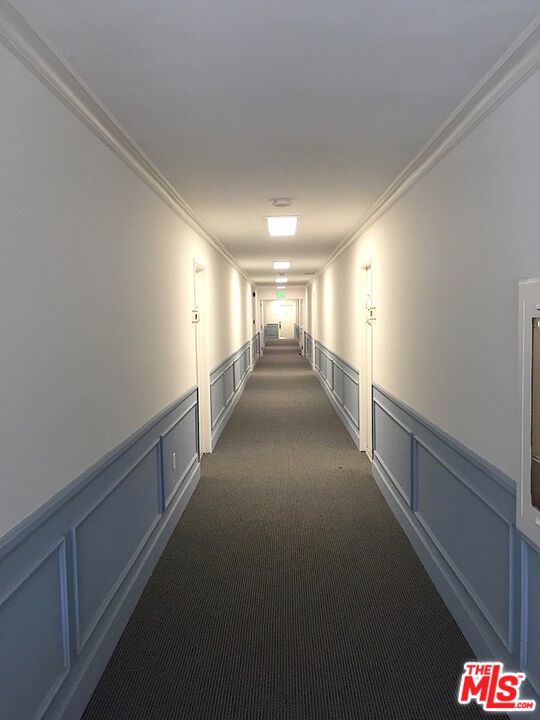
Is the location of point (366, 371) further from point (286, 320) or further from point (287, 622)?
point (286, 320)

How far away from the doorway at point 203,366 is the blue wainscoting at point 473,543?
2.69 metres

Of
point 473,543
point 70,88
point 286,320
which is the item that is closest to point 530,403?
point 473,543

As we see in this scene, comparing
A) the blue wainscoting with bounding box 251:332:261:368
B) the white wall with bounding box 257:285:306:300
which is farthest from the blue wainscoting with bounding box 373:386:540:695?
the white wall with bounding box 257:285:306:300

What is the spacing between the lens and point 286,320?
3117 cm

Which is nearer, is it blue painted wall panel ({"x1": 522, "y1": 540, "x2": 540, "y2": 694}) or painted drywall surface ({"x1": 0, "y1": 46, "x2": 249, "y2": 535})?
painted drywall surface ({"x1": 0, "y1": 46, "x2": 249, "y2": 535})

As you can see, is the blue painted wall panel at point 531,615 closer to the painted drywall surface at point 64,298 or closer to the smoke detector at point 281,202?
the painted drywall surface at point 64,298

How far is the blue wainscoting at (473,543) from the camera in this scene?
2197mm

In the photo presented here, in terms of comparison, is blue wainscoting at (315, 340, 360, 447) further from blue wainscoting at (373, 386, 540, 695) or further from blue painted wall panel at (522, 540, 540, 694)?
blue painted wall panel at (522, 540, 540, 694)

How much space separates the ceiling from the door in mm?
27196

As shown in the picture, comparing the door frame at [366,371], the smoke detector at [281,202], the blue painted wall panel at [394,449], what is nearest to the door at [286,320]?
the door frame at [366,371]

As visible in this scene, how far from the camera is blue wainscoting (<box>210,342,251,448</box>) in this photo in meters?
7.09

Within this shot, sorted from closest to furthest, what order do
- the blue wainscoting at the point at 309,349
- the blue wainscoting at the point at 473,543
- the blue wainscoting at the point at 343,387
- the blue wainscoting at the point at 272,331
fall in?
the blue wainscoting at the point at 473,543, the blue wainscoting at the point at 343,387, the blue wainscoting at the point at 309,349, the blue wainscoting at the point at 272,331

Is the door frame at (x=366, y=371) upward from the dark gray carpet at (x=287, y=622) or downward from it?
upward

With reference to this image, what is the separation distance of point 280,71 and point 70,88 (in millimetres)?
797
